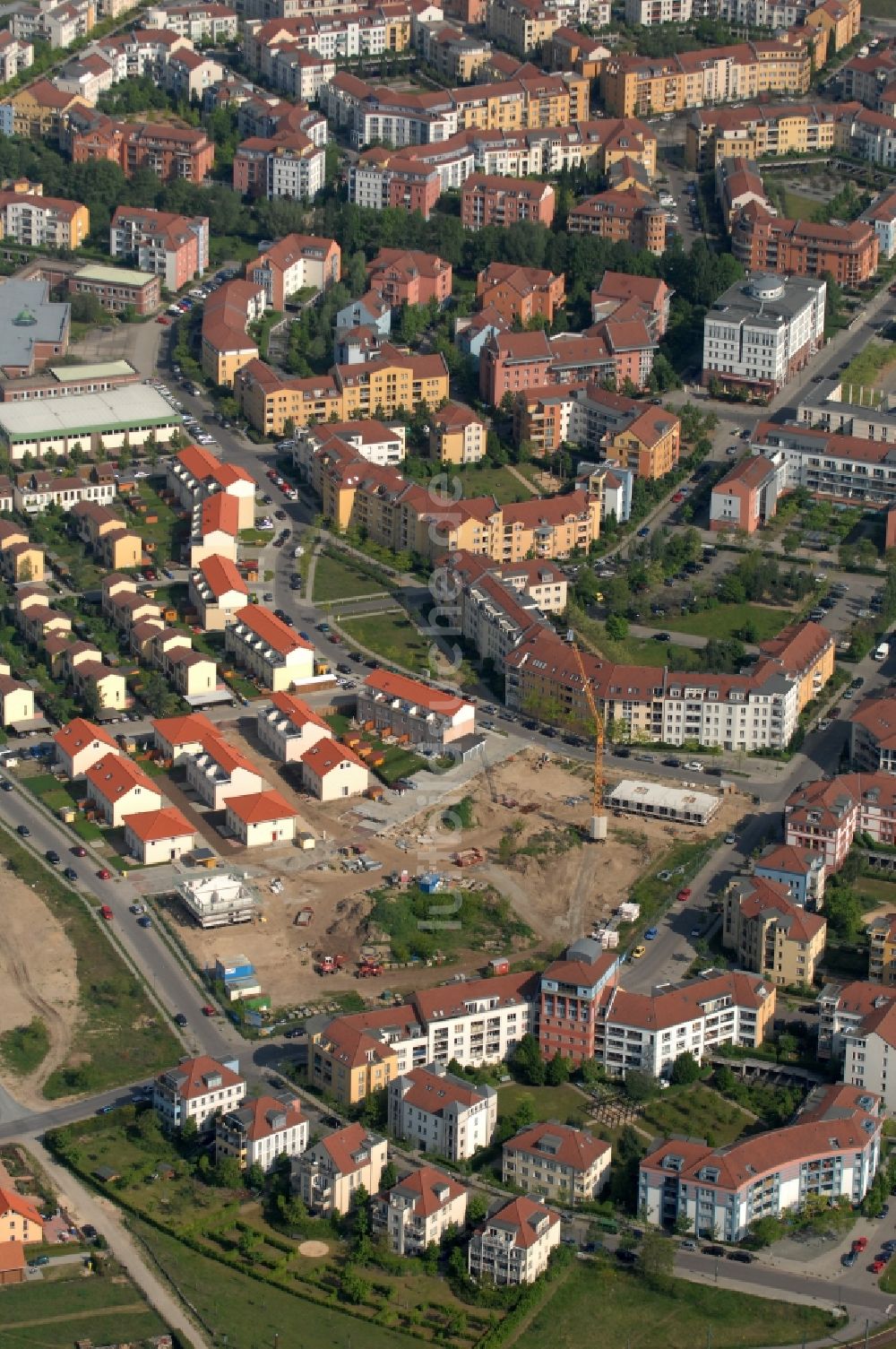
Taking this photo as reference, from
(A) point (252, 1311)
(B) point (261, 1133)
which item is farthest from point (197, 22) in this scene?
(A) point (252, 1311)

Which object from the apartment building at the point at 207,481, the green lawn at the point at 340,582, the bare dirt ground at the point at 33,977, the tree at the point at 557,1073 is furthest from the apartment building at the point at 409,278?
the tree at the point at 557,1073

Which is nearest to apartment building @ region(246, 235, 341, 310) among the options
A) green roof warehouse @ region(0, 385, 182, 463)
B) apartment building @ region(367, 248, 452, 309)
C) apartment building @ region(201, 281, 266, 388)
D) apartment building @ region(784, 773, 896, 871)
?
apartment building @ region(201, 281, 266, 388)

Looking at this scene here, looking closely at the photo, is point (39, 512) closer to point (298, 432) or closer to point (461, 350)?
point (298, 432)

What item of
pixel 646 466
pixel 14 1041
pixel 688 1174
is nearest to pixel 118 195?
pixel 646 466

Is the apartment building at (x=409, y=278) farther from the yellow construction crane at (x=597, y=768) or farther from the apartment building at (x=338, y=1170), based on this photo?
the apartment building at (x=338, y=1170)

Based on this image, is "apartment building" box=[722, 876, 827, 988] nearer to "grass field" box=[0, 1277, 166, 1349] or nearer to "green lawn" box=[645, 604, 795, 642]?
"green lawn" box=[645, 604, 795, 642]
